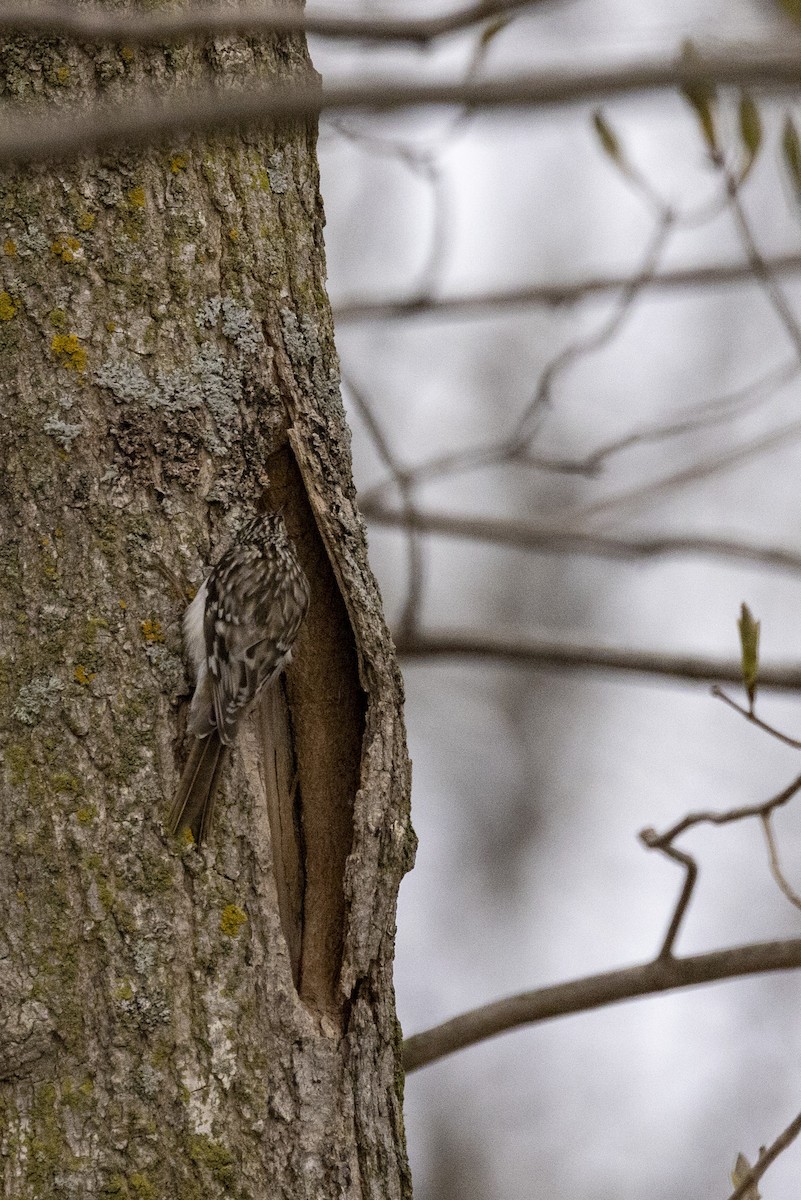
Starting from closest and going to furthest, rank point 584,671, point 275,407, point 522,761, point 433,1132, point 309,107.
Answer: point 309,107
point 275,407
point 584,671
point 433,1132
point 522,761

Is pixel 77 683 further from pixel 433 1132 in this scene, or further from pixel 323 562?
pixel 433 1132

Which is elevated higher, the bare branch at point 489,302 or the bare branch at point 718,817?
the bare branch at point 489,302

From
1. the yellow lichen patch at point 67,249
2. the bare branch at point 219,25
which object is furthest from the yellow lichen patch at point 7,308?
the bare branch at point 219,25

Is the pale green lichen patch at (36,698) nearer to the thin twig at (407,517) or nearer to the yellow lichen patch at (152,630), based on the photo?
the yellow lichen patch at (152,630)

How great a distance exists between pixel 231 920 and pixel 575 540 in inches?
85.9

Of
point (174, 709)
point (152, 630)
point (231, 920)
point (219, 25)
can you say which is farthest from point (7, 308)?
point (219, 25)

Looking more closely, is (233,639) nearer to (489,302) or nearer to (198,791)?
(198,791)

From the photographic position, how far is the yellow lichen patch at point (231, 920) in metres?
2.57

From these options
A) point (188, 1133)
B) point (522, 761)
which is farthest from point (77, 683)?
point (522, 761)

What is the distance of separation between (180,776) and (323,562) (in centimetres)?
64

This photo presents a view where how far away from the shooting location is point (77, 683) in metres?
2.60

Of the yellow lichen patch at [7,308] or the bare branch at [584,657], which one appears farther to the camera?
the bare branch at [584,657]

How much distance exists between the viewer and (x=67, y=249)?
2.71 metres

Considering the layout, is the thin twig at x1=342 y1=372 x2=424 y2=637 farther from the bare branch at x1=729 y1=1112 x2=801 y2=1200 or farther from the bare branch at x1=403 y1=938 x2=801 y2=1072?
the bare branch at x1=729 y1=1112 x2=801 y2=1200
